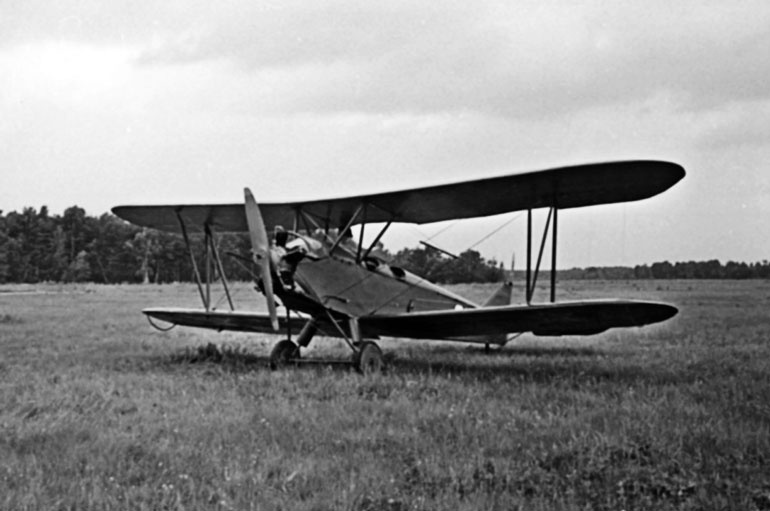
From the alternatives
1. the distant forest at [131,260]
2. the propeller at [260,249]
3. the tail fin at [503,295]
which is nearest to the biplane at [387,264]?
the propeller at [260,249]

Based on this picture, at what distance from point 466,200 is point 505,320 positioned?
177cm

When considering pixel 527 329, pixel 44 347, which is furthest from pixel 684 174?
pixel 44 347

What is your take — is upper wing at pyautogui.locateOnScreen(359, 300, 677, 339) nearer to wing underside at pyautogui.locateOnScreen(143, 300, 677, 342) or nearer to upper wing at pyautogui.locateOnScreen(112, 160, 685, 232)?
wing underside at pyautogui.locateOnScreen(143, 300, 677, 342)

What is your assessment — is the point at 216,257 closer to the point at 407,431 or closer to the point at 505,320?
the point at 505,320

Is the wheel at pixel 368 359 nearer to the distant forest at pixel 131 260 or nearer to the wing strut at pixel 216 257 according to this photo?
the distant forest at pixel 131 260

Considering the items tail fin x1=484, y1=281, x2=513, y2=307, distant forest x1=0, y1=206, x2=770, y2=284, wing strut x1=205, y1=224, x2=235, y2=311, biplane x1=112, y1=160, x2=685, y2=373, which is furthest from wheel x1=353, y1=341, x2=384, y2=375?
tail fin x1=484, y1=281, x2=513, y2=307

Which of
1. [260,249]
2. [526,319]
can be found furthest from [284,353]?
[526,319]

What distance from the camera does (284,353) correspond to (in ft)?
32.6

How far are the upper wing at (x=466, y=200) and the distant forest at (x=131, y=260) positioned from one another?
0.84 metres

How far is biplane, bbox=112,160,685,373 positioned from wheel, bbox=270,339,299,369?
2 centimetres

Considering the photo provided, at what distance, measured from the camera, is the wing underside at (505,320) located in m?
7.83

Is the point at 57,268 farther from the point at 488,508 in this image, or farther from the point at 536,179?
the point at 488,508

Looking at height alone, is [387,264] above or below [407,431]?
above

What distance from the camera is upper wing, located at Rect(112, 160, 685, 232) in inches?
296
